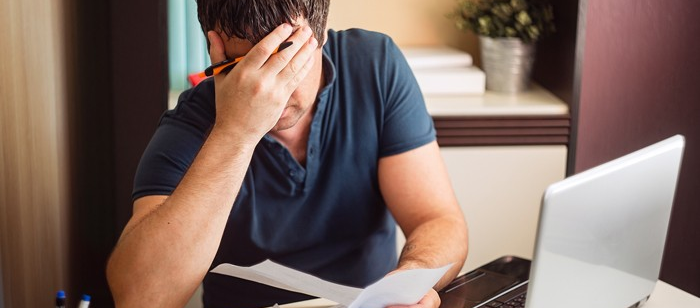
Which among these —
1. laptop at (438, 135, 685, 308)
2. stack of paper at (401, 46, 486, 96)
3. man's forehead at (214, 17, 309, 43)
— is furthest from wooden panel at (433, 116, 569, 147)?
laptop at (438, 135, 685, 308)

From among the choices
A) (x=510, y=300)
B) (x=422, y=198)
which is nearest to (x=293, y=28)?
(x=422, y=198)

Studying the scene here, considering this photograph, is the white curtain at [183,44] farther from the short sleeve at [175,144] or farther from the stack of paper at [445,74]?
the short sleeve at [175,144]

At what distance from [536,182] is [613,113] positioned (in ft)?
0.89

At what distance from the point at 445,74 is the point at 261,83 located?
1135 mm

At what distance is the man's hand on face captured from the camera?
5.20 feet

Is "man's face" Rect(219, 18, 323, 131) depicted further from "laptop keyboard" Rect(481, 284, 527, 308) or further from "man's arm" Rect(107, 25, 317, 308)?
"laptop keyboard" Rect(481, 284, 527, 308)

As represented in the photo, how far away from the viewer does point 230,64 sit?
63.8 inches

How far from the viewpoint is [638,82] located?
2568mm

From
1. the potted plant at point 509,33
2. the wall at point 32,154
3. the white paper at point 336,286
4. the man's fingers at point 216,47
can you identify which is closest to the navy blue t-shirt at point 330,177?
the man's fingers at point 216,47

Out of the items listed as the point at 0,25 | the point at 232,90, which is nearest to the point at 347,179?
the point at 232,90

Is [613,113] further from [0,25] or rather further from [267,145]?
[0,25]

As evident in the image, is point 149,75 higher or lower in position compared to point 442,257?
higher

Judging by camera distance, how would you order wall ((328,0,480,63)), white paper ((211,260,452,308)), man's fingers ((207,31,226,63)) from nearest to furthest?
white paper ((211,260,452,308)), man's fingers ((207,31,226,63)), wall ((328,0,480,63))

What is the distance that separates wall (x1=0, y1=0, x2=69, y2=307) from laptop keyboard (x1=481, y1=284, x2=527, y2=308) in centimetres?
94
